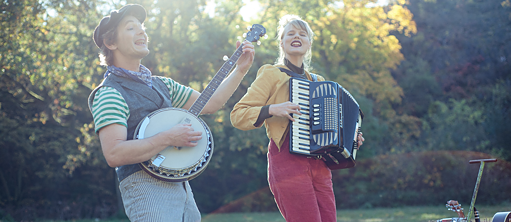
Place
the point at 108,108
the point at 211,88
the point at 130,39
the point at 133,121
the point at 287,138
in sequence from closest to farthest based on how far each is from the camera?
the point at 108,108 → the point at 133,121 → the point at 130,39 → the point at 211,88 → the point at 287,138

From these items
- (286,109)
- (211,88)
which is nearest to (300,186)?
(286,109)

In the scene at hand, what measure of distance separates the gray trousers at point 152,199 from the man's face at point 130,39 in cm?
72

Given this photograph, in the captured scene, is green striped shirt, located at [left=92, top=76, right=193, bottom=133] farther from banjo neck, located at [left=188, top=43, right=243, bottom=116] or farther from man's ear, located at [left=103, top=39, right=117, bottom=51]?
banjo neck, located at [left=188, top=43, right=243, bottom=116]

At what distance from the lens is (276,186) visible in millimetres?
2965

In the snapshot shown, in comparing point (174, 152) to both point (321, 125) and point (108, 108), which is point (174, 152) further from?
point (321, 125)

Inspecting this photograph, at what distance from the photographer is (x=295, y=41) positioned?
10.5 ft

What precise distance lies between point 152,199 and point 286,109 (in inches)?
42.5

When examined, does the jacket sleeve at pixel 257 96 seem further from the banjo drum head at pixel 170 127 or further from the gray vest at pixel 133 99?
the gray vest at pixel 133 99

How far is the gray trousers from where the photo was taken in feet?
7.26

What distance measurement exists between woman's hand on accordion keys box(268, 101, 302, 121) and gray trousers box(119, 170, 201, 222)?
86 centimetres

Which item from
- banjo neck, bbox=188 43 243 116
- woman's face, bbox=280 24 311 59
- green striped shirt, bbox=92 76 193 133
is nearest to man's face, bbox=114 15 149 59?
green striped shirt, bbox=92 76 193 133

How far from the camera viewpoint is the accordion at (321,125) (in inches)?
113

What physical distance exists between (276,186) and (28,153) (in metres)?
13.2

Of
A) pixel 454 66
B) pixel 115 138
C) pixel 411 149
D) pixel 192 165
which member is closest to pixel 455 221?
pixel 192 165
